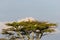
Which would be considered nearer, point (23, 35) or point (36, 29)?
point (36, 29)

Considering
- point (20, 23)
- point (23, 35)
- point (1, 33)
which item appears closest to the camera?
point (20, 23)

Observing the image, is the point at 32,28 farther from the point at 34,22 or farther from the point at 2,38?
the point at 2,38

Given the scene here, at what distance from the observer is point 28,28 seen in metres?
Result: 30.0

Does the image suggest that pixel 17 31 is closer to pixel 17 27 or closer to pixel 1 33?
pixel 17 27

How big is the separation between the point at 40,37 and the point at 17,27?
311cm

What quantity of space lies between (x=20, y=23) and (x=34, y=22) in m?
1.71

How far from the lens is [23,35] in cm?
3256

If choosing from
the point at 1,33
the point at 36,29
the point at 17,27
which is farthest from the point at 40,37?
the point at 1,33

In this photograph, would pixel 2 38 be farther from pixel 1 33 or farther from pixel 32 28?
pixel 32 28

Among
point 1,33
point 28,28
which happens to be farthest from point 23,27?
point 1,33

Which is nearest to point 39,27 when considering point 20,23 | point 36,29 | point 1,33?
point 36,29

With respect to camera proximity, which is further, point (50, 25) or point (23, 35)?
point (23, 35)

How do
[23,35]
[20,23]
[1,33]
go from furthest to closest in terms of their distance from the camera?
1. [1,33]
2. [23,35]
3. [20,23]

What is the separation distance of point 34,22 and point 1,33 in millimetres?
6639
